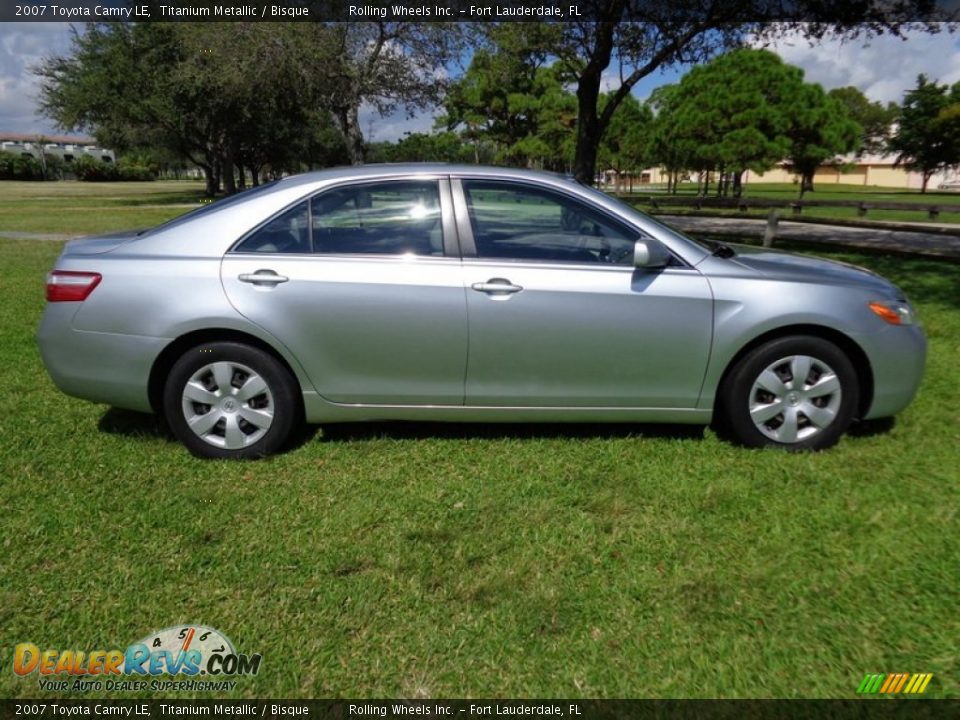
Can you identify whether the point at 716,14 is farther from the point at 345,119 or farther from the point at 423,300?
the point at 345,119

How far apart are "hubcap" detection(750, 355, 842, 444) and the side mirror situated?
0.84 metres

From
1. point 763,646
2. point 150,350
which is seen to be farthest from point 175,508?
point 763,646

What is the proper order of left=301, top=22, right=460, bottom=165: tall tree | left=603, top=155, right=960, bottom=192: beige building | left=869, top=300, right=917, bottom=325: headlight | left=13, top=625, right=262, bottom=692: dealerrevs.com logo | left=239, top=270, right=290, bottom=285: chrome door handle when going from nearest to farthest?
left=13, top=625, right=262, bottom=692: dealerrevs.com logo, left=239, top=270, right=290, bottom=285: chrome door handle, left=869, top=300, right=917, bottom=325: headlight, left=301, top=22, right=460, bottom=165: tall tree, left=603, top=155, right=960, bottom=192: beige building

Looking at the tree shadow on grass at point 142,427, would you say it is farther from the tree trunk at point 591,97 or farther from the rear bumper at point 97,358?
the tree trunk at point 591,97

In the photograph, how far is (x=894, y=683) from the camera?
6.90 feet

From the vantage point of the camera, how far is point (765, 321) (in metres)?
3.45

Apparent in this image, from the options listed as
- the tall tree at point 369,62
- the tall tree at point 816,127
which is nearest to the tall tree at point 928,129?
the tall tree at point 816,127

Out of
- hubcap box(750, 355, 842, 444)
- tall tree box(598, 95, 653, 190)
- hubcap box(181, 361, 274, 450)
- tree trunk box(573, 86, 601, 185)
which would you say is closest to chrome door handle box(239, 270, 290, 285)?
hubcap box(181, 361, 274, 450)

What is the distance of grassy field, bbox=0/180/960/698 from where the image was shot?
2195mm

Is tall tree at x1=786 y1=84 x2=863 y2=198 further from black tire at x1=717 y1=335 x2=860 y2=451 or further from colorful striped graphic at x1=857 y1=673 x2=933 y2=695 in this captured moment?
colorful striped graphic at x1=857 y1=673 x2=933 y2=695

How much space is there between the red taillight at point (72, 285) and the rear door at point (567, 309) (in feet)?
6.61

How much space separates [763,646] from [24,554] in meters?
3.00

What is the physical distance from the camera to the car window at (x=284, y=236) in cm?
351

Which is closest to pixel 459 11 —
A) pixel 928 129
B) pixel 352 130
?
pixel 352 130
